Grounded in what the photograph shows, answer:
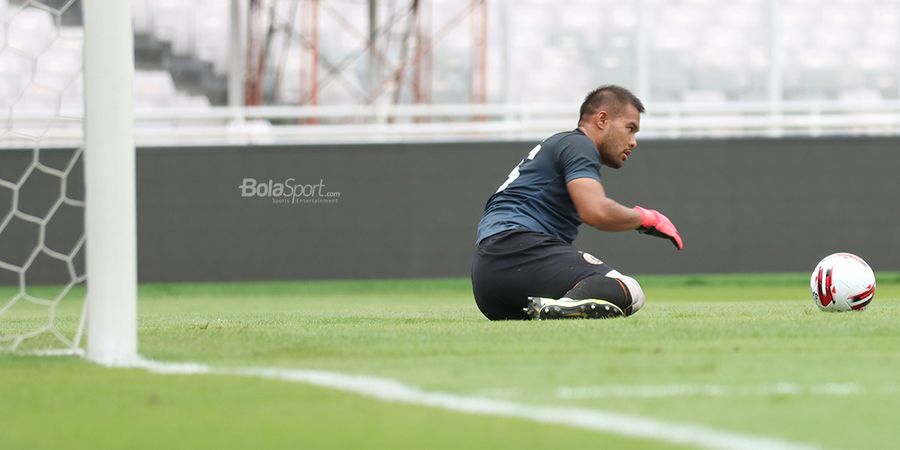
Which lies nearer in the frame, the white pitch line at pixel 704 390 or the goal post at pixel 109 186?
the white pitch line at pixel 704 390

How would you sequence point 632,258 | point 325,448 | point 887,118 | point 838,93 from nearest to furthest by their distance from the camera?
point 325,448
point 632,258
point 887,118
point 838,93

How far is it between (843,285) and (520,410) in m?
3.90

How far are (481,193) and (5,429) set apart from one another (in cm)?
1080

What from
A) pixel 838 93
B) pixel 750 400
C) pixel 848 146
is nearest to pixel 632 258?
pixel 848 146

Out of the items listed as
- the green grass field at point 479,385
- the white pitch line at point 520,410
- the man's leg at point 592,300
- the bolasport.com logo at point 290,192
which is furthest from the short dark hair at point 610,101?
the bolasport.com logo at point 290,192

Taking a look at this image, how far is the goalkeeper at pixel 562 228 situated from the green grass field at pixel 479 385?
0.28m

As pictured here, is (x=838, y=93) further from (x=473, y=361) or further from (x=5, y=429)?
(x=5, y=429)

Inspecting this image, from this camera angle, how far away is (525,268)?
5.90 metres

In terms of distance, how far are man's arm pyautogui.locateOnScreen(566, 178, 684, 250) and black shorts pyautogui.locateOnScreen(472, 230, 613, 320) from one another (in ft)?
0.87

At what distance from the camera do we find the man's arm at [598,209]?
554 cm

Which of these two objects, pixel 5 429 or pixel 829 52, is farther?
pixel 829 52

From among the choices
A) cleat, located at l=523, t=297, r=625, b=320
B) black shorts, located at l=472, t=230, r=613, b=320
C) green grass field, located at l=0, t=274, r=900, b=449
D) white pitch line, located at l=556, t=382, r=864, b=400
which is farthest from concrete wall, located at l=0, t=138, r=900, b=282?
white pitch line, located at l=556, t=382, r=864, b=400

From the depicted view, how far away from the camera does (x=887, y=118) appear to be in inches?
599

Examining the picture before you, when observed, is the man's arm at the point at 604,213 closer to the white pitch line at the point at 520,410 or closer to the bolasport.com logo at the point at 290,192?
the white pitch line at the point at 520,410
